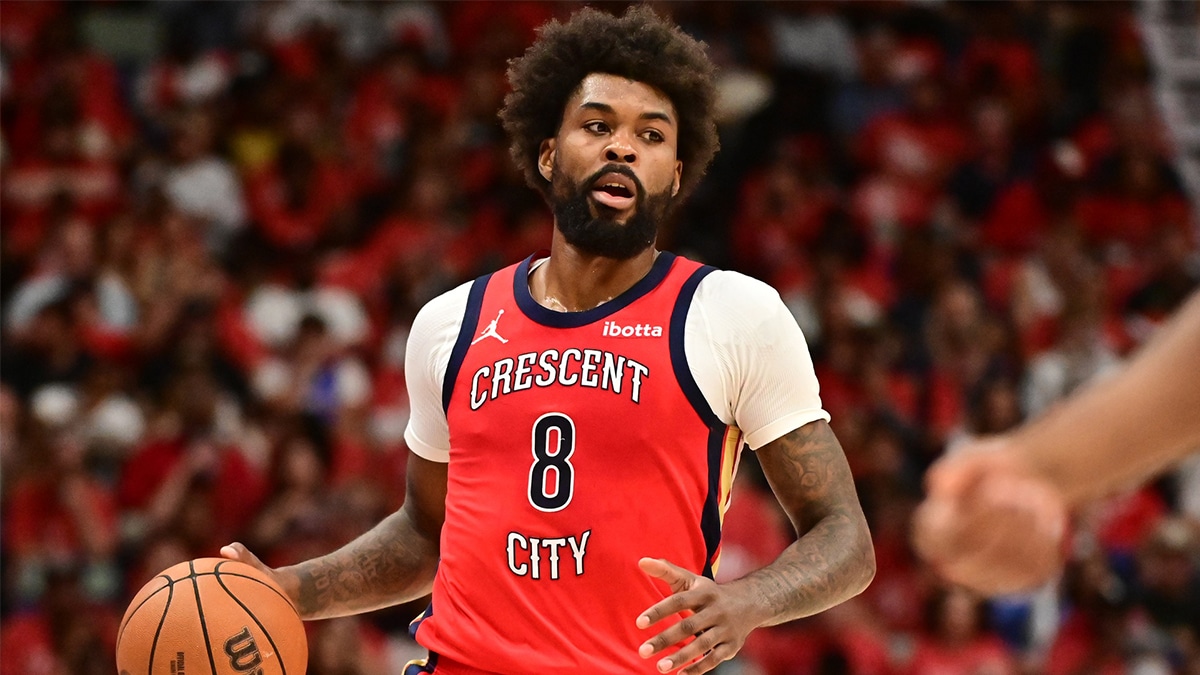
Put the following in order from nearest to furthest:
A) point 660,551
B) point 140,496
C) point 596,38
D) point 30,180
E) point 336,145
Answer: point 660,551, point 596,38, point 140,496, point 30,180, point 336,145

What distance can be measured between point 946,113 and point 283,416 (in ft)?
20.7

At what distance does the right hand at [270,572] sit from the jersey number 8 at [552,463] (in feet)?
2.60

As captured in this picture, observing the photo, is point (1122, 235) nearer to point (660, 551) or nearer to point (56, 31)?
point (56, 31)

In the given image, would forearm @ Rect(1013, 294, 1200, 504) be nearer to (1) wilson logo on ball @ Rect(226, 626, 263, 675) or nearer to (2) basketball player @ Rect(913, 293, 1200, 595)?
(2) basketball player @ Rect(913, 293, 1200, 595)

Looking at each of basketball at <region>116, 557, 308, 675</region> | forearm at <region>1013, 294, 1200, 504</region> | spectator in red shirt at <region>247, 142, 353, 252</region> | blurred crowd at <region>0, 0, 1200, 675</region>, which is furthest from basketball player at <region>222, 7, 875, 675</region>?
spectator in red shirt at <region>247, 142, 353, 252</region>

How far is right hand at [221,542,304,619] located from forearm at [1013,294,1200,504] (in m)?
2.77

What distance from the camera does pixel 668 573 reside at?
3.70 meters

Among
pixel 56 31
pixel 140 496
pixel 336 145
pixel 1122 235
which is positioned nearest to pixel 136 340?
pixel 140 496

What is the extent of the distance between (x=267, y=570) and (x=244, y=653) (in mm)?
421

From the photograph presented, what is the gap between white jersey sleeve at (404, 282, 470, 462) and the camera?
15.0 ft

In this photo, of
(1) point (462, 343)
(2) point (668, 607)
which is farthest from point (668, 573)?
(1) point (462, 343)

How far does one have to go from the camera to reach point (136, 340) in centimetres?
1009

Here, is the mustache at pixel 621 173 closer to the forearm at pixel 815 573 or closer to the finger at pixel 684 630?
the forearm at pixel 815 573

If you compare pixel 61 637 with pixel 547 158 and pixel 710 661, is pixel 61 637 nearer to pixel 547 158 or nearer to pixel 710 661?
pixel 547 158
